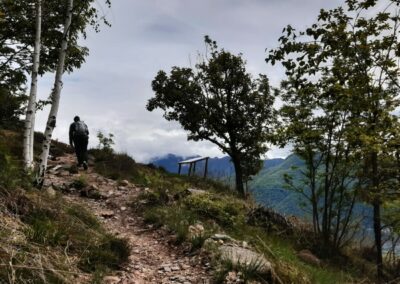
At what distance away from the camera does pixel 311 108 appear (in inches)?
694

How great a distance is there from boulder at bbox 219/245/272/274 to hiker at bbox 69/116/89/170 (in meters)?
10.7

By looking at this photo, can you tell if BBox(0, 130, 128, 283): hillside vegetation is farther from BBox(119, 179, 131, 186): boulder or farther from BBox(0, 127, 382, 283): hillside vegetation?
BBox(119, 179, 131, 186): boulder

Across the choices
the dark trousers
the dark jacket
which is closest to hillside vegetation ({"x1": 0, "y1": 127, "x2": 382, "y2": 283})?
the dark trousers

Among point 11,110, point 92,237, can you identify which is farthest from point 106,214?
point 11,110

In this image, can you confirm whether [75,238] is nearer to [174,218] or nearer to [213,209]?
[174,218]

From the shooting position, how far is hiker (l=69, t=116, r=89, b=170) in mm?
16953

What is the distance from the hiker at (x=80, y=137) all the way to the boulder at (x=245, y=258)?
10.7 metres

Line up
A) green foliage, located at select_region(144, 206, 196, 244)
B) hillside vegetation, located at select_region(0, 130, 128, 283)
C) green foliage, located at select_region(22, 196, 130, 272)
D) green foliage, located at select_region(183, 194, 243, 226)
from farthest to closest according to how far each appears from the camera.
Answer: green foliage, located at select_region(183, 194, 243, 226)
green foliage, located at select_region(144, 206, 196, 244)
green foliage, located at select_region(22, 196, 130, 272)
hillside vegetation, located at select_region(0, 130, 128, 283)

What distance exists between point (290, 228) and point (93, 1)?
11.0 metres

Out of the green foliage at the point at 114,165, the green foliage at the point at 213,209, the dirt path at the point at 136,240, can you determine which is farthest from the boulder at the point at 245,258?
the green foliage at the point at 114,165

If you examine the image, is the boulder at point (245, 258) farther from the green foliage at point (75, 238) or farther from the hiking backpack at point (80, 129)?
the hiking backpack at point (80, 129)

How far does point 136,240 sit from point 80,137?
885cm

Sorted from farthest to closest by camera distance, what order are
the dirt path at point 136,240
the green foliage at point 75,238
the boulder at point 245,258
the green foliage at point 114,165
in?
the green foliage at point 114,165, the dirt path at point 136,240, the boulder at point 245,258, the green foliage at point 75,238

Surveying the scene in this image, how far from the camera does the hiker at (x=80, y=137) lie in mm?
16953
